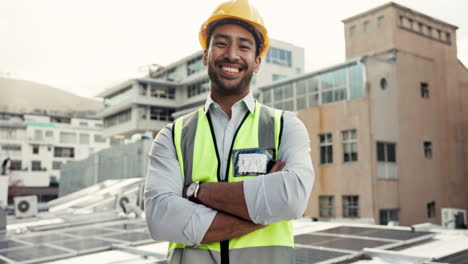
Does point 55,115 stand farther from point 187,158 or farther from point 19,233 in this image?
point 187,158

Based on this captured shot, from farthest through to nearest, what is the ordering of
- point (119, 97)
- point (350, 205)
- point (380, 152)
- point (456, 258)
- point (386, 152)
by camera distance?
point (119, 97) → point (386, 152) → point (350, 205) → point (380, 152) → point (456, 258)

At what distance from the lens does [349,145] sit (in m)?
26.0

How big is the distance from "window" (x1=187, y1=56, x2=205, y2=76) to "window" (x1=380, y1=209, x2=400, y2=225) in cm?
3215

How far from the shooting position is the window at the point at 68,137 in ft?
269

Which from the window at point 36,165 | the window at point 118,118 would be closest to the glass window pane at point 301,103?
the window at point 118,118

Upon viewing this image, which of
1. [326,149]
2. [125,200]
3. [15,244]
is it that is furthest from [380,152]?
[15,244]

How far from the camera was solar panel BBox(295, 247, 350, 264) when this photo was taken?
6340mm

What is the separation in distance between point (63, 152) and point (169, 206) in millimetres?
85353

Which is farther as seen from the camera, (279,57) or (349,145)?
(279,57)

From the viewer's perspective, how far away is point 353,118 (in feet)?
84.9

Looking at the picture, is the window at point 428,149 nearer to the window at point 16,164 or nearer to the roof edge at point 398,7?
the roof edge at point 398,7

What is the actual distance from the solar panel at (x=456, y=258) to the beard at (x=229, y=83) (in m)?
5.11

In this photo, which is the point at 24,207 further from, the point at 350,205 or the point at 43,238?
the point at 350,205

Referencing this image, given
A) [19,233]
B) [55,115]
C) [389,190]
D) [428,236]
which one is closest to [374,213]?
[389,190]
